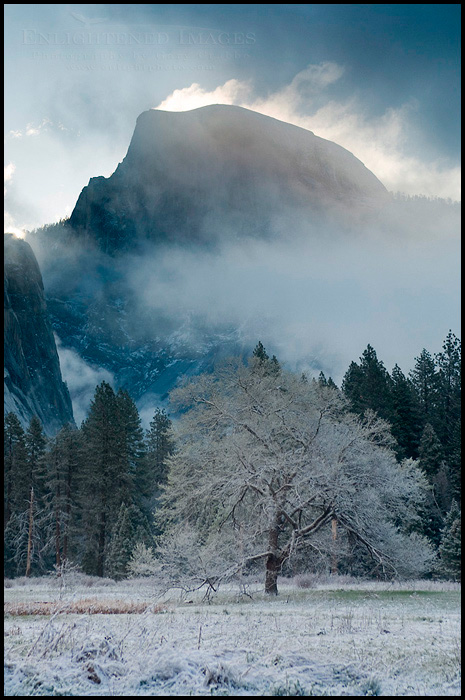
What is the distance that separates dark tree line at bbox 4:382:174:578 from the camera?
4859cm

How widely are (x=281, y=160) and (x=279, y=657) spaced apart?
579 feet

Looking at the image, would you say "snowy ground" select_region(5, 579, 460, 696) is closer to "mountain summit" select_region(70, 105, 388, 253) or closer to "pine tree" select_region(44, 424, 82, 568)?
"pine tree" select_region(44, 424, 82, 568)

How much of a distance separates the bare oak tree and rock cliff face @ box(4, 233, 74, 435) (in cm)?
5905

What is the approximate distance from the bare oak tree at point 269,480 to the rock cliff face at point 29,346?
59049 mm

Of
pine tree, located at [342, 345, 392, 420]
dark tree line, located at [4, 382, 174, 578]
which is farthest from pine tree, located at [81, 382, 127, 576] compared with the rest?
pine tree, located at [342, 345, 392, 420]

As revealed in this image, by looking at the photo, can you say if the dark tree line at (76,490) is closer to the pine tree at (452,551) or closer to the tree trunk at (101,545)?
the tree trunk at (101,545)

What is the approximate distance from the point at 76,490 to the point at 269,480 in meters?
38.5

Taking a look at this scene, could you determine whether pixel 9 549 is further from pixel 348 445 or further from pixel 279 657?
pixel 279 657

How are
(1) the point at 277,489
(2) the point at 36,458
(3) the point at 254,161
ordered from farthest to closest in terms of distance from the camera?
(3) the point at 254,161, (2) the point at 36,458, (1) the point at 277,489

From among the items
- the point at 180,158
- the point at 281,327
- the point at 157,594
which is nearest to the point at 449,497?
the point at 157,594

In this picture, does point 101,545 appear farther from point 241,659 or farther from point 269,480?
point 241,659

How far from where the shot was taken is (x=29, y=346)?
96.4 metres

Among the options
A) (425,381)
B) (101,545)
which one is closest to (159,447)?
(101,545)

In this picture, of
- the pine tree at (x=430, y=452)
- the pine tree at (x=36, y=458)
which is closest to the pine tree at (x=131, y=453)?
the pine tree at (x=36, y=458)
